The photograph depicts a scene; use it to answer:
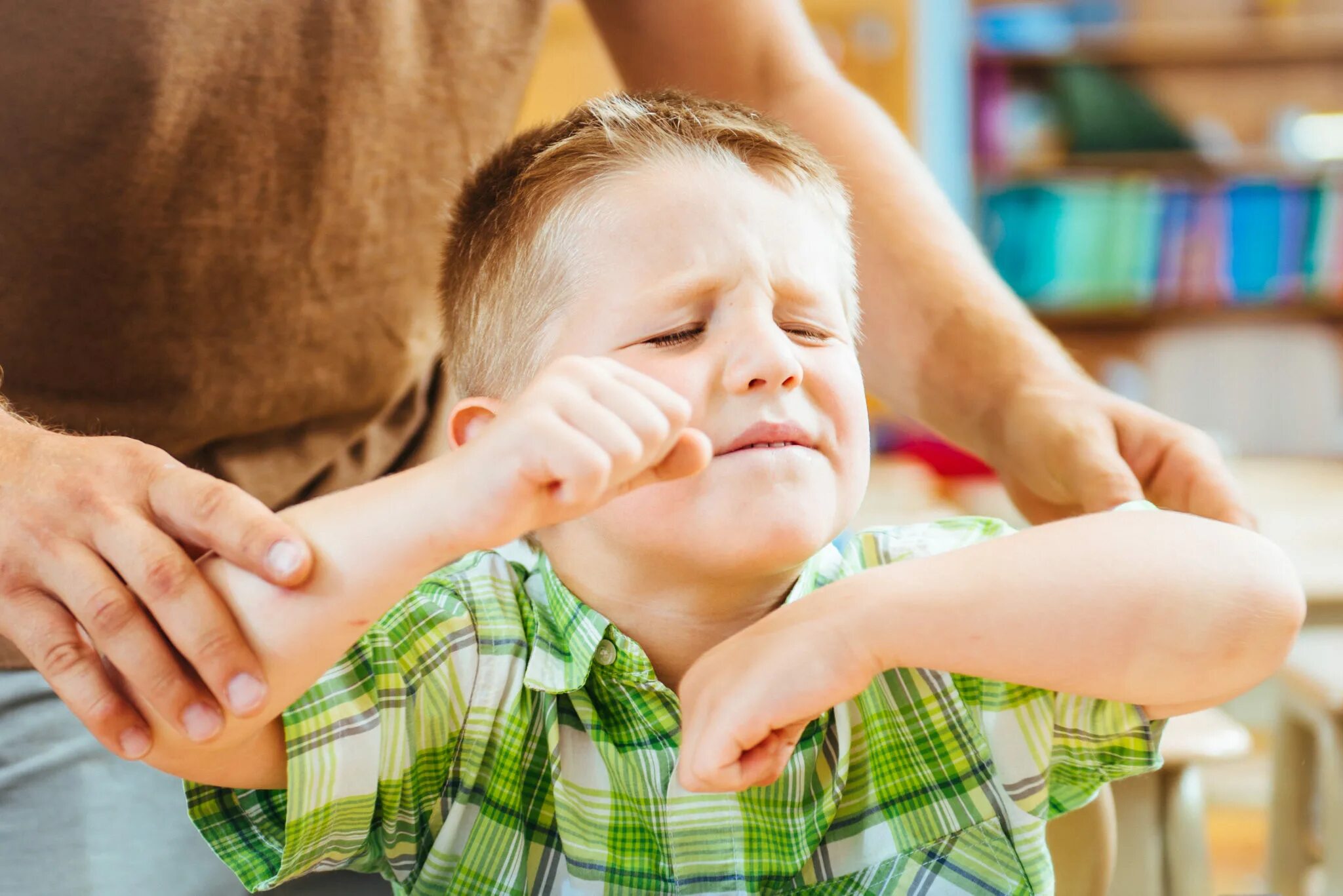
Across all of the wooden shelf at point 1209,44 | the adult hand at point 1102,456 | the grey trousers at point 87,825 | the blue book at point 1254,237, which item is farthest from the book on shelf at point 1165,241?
the grey trousers at point 87,825

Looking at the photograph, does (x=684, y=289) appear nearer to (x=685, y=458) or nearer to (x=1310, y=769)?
(x=685, y=458)

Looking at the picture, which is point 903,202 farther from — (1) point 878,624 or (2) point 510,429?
(2) point 510,429

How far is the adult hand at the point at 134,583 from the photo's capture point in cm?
61

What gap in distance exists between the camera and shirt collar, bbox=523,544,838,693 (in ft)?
2.68

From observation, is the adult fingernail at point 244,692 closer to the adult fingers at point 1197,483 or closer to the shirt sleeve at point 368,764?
the shirt sleeve at point 368,764

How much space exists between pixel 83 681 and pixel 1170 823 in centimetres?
87

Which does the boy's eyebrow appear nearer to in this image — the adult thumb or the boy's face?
the boy's face

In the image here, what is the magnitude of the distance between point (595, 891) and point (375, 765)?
0.19m

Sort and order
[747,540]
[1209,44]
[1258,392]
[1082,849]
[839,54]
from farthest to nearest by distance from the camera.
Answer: [1209,44] → [1258,392] → [839,54] → [1082,849] → [747,540]

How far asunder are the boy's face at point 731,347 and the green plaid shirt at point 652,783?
119 mm

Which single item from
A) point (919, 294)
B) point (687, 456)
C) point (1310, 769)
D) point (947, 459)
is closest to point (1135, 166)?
point (947, 459)

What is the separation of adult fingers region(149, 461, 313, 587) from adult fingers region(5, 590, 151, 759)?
7 cm

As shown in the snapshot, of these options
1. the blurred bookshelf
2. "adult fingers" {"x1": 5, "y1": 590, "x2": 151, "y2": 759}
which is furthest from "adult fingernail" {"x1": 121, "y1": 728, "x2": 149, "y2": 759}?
the blurred bookshelf

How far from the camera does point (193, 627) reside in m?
0.60
